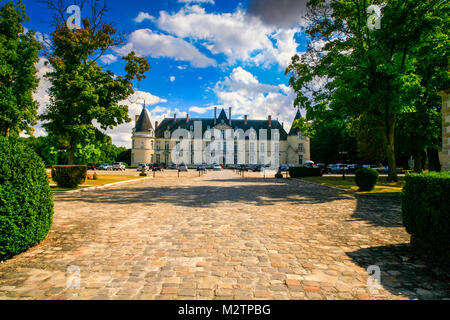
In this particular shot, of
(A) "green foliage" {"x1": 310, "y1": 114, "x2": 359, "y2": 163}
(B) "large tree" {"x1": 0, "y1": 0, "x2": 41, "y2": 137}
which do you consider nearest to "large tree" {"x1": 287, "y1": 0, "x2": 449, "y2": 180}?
(B) "large tree" {"x1": 0, "y1": 0, "x2": 41, "y2": 137}

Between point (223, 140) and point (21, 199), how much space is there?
73.0m

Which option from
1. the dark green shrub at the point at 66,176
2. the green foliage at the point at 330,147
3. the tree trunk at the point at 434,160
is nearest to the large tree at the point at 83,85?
the dark green shrub at the point at 66,176

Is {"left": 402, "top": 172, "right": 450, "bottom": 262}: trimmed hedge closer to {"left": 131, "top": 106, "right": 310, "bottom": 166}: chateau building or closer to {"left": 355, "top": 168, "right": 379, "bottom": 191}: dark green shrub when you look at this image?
{"left": 355, "top": 168, "right": 379, "bottom": 191}: dark green shrub

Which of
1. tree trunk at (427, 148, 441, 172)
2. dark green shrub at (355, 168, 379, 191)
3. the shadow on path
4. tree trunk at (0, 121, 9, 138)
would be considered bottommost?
the shadow on path

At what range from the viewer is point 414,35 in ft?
44.1

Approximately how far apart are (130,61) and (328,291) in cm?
1963

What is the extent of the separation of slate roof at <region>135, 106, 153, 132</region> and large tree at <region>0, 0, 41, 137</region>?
157ft

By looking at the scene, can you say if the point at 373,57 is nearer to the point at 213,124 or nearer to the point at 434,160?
the point at 434,160

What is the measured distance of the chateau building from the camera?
2948 inches

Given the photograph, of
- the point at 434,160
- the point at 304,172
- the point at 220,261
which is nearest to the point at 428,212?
the point at 220,261

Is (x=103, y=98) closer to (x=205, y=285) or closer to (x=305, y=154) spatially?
(x=205, y=285)

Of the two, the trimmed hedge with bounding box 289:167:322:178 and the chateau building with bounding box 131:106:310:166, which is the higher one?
the chateau building with bounding box 131:106:310:166

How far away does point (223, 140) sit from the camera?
252ft

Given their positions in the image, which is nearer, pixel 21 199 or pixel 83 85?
pixel 21 199
